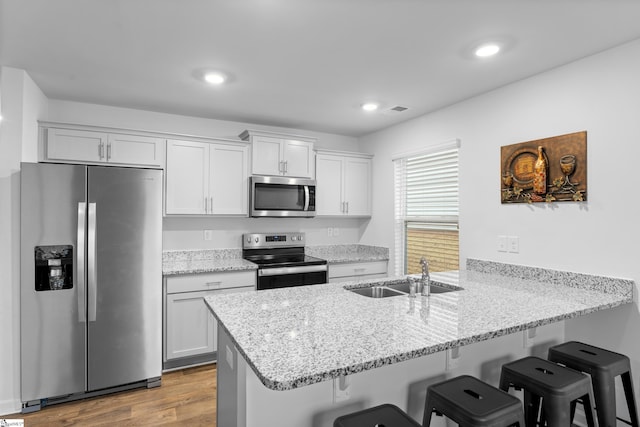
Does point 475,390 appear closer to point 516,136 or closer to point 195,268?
point 516,136

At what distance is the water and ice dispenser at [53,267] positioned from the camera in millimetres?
2445

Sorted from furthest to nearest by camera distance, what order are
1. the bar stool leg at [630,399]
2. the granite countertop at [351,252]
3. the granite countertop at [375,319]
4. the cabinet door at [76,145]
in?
the granite countertop at [351,252] → the cabinet door at [76,145] → the bar stool leg at [630,399] → the granite countertop at [375,319]

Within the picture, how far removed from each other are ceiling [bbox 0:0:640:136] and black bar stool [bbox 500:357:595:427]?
1.72 metres

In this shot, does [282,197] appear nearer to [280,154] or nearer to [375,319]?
[280,154]

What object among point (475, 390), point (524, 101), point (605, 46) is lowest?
point (475, 390)

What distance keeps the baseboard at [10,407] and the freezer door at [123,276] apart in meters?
0.43

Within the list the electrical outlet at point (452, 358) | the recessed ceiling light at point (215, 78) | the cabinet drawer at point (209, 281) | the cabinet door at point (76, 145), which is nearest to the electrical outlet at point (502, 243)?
the electrical outlet at point (452, 358)

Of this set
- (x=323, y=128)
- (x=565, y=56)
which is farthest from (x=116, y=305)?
(x=565, y=56)

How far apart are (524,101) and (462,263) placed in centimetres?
138

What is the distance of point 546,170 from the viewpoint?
247 cm

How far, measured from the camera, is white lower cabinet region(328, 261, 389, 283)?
12.3ft

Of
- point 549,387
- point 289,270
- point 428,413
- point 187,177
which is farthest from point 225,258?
point 549,387

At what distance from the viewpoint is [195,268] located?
10.2 feet

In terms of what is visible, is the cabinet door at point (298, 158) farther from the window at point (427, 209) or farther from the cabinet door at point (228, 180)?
the window at point (427, 209)
